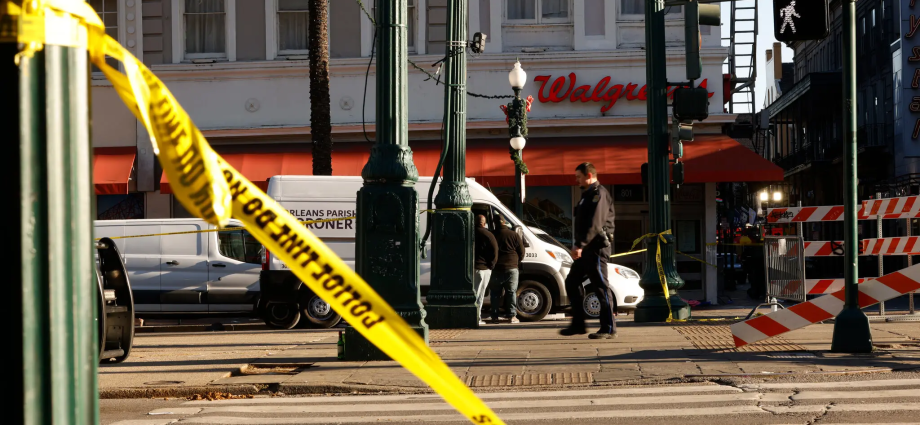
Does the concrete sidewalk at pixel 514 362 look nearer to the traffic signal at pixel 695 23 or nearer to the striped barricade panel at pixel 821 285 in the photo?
the striped barricade panel at pixel 821 285

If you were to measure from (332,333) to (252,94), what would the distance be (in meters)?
11.2

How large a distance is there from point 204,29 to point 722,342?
17358mm

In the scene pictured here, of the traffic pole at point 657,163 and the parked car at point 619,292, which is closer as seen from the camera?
the traffic pole at point 657,163

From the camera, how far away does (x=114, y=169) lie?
23.8 meters

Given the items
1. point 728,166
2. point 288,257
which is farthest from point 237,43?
point 288,257

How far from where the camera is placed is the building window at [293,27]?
81.5 feet

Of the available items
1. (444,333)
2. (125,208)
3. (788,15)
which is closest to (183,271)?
(444,333)

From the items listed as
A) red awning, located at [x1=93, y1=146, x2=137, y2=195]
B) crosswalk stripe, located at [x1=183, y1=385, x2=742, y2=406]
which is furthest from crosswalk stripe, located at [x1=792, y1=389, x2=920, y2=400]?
red awning, located at [x1=93, y1=146, x2=137, y2=195]

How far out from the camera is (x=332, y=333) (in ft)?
47.8

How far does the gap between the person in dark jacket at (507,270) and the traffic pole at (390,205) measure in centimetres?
598

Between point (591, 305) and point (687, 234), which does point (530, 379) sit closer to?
point (591, 305)

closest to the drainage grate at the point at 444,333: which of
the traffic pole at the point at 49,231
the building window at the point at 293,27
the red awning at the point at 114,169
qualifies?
the traffic pole at the point at 49,231

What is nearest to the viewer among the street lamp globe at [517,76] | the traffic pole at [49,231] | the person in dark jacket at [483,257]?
the traffic pole at [49,231]

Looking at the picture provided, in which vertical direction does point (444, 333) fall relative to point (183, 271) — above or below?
below
